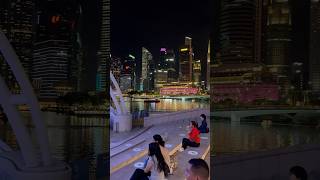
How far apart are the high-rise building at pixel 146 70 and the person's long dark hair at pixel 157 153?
1149 mm

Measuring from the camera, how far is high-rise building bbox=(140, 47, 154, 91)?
5.47m

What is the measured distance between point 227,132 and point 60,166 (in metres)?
15.6

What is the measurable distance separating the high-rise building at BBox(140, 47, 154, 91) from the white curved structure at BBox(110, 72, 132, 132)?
34cm

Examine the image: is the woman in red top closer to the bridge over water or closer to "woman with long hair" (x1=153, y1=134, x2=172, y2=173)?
"woman with long hair" (x1=153, y1=134, x2=172, y2=173)

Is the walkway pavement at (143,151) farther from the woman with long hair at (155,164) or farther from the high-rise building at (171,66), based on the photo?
the high-rise building at (171,66)

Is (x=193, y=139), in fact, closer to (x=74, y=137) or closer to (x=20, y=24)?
(x=20, y=24)

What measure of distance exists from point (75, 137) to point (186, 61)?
13976 millimetres

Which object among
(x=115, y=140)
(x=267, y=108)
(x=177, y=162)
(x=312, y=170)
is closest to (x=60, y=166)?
(x=115, y=140)

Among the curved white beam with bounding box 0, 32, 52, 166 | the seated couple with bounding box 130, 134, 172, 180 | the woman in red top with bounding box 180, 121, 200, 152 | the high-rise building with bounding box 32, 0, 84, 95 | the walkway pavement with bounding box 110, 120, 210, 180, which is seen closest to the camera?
the curved white beam with bounding box 0, 32, 52, 166

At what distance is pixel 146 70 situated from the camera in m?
5.55

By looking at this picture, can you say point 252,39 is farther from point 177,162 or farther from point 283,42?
point 177,162

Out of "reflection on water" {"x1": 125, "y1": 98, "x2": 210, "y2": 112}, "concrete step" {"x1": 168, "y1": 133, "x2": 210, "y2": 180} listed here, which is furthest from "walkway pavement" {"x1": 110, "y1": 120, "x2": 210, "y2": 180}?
"reflection on water" {"x1": 125, "y1": 98, "x2": 210, "y2": 112}

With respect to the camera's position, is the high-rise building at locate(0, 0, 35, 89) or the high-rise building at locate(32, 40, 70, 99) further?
the high-rise building at locate(32, 40, 70, 99)

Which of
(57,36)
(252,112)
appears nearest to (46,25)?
(57,36)
